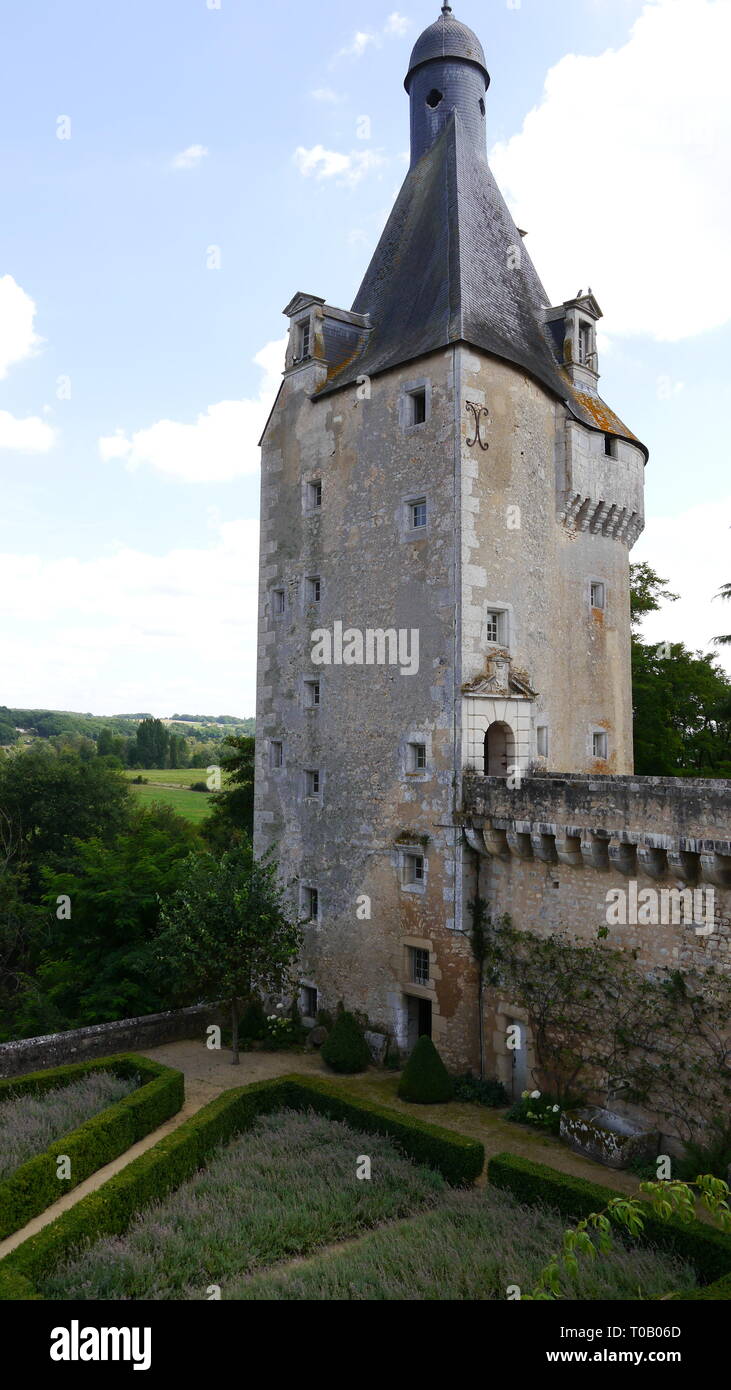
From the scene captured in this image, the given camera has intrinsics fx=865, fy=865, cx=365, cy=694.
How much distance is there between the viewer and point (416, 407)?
809 inches

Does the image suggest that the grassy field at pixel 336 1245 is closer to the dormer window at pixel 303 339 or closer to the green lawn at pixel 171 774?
the dormer window at pixel 303 339

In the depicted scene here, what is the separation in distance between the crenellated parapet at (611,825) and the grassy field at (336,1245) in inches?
220

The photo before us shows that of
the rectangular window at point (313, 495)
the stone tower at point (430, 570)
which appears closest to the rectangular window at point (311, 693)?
the stone tower at point (430, 570)

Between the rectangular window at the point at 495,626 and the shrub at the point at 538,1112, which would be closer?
the shrub at the point at 538,1112

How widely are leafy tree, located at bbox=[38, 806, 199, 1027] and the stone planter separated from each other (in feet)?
35.9

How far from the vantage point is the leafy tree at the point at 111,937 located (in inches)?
883

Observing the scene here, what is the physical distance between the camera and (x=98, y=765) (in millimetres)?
45719

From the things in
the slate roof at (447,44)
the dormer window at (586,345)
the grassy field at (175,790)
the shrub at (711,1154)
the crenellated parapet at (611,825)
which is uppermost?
the slate roof at (447,44)

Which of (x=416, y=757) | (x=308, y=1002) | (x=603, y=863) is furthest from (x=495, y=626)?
(x=308, y=1002)

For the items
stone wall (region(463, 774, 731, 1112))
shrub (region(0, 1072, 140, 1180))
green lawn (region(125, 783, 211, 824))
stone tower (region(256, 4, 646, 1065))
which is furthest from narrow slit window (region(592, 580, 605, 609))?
green lawn (region(125, 783, 211, 824))

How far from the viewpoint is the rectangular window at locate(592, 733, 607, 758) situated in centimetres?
2243

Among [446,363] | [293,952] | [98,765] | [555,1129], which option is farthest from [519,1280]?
[98,765]

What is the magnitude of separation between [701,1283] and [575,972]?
18.9ft
